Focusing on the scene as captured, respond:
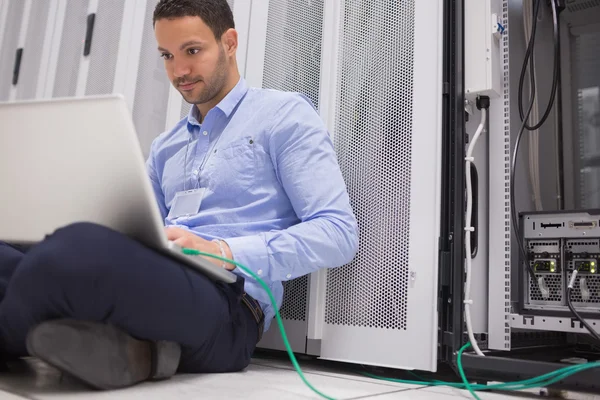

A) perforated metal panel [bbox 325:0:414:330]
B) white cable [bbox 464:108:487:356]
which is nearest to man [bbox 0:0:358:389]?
perforated metal panel [bbox 325:0:414:330]

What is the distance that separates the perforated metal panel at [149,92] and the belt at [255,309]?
4.01 ft

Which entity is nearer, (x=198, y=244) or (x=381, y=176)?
(x=198, y=244)

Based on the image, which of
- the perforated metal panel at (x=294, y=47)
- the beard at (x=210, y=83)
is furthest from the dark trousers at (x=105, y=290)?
the perforated metal panel at (x=294, y=47)

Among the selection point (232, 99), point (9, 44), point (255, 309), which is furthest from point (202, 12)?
point (9, 44)

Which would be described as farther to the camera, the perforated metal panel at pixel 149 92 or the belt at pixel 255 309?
the perforated metal panel at pixel 149 92

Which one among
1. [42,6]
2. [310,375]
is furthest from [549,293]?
[42,6]

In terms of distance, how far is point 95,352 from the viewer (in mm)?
951

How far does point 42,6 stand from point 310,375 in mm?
2870

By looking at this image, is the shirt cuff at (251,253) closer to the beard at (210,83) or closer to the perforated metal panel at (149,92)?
the beard at (210,83)

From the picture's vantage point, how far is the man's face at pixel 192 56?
1608 mm

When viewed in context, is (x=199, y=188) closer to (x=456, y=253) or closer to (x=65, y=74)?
(x=456, y=253)

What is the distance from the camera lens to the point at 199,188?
1601mm

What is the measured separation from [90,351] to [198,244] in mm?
312

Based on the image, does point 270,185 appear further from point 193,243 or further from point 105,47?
point 105,47
